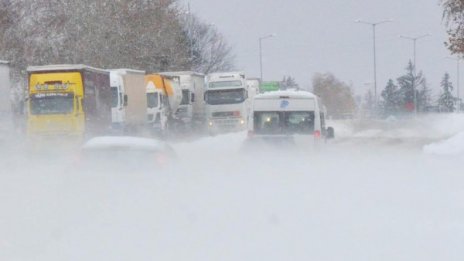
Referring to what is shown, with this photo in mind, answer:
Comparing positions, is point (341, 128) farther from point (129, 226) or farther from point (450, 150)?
point (129, 226)

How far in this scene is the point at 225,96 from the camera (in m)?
50.9

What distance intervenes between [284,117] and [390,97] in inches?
3816

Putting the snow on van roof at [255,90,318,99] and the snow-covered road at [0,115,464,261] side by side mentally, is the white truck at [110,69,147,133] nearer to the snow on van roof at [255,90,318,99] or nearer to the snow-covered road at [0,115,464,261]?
the snow on van roof at [255,90,318,99]

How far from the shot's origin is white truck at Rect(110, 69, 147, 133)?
3747 cm

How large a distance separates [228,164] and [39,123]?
40.4 feet

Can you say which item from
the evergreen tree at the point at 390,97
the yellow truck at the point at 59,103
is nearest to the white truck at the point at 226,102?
the yellow truck at the point at 59,103

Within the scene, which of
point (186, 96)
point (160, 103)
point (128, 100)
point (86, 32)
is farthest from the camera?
point (186, 96)

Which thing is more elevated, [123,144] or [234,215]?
[123,144]

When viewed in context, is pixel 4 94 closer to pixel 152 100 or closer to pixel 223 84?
pixel 152 100

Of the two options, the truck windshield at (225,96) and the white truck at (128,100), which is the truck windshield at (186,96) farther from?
the white truck at (128,100)

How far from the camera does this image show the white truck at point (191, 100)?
1961 inches

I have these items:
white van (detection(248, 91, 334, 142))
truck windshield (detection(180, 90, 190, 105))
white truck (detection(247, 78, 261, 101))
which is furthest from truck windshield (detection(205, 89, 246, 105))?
white van (detection(248, 91, 334, 142))

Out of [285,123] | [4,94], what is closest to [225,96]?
[4,94]

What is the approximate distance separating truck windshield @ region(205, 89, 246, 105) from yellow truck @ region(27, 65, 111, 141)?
63.6ft
